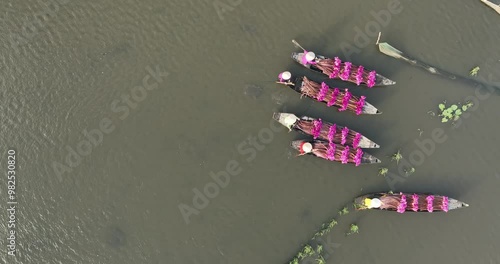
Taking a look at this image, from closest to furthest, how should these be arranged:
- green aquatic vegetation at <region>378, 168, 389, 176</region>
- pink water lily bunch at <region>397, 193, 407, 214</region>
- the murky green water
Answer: pink water lily bunch at <region>397, 193, 407, 214</region> < the murky green water < green aquatic vegetation at <region>378, 168, 389, 176</region>

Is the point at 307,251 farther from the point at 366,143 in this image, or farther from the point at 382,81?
the point at 382,81

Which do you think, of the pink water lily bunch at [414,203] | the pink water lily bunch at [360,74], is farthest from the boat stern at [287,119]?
the pink water lily bunch at [414,203]

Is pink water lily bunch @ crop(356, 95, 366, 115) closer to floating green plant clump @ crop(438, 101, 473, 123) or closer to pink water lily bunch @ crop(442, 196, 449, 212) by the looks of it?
floating green plant clump @ crop(438, 101, 473, 123)

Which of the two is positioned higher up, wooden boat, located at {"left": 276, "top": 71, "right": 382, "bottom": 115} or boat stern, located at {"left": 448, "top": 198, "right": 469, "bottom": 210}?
wooden boat, located at {"left": 276, "top": 71, "right": 382, "bottom": 115}

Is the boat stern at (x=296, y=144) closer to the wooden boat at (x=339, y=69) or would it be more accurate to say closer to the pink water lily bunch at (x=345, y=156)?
the pink water lily bunch at (x=345, y=156)

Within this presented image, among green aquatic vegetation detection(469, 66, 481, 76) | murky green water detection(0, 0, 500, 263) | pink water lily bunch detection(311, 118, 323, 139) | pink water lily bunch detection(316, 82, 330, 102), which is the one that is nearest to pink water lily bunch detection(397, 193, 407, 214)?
murky green water detection(0, 0, 500, 263)

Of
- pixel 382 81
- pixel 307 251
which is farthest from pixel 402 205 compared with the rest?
pixel 382 81
